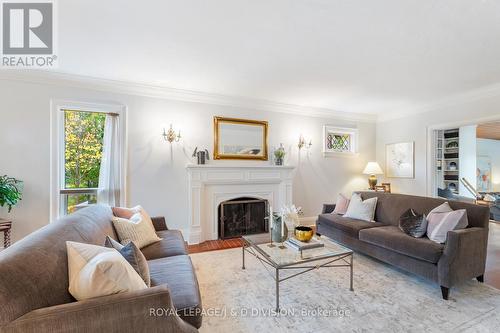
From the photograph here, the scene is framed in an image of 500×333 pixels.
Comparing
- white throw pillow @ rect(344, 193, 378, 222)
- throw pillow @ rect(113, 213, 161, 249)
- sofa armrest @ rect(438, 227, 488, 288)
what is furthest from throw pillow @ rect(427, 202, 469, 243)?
throw pillow @ rect(113, 213, 161, 249)

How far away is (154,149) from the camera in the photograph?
12.1 ft

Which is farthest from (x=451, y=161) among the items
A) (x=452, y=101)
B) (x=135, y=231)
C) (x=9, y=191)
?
(x=9, y=191)

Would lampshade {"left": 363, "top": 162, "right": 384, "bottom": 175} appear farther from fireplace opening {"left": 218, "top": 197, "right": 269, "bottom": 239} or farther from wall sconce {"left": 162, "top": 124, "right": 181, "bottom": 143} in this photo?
wall sconce {"left": 162, "top": 124, "right": 181, "bottom": 143}

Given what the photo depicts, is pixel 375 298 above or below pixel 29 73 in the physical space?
below

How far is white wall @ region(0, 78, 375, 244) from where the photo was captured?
3.06 metres

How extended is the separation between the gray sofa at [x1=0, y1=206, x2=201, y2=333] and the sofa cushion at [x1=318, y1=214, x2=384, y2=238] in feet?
7.92

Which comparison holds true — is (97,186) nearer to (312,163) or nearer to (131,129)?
(131,129)

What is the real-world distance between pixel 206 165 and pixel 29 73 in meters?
2.65

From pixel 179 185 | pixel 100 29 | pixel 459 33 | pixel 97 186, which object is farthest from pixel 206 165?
pixel 459 33

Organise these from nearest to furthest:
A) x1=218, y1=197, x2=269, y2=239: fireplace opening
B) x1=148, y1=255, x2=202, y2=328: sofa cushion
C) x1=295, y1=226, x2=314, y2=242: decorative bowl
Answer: x1=148, y1=255, x2=202, y2=328: sofa cushion → x1=295, y1=226, x2=314, y2=242: decorative bowl → x1=218, y1=197, x2=269, y2=239: fireplace opening

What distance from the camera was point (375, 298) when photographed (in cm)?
209

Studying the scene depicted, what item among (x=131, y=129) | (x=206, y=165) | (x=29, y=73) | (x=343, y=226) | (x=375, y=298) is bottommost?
(x=375, y=298)

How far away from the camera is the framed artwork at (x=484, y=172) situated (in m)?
6.82

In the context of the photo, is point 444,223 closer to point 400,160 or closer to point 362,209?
point 362,209
